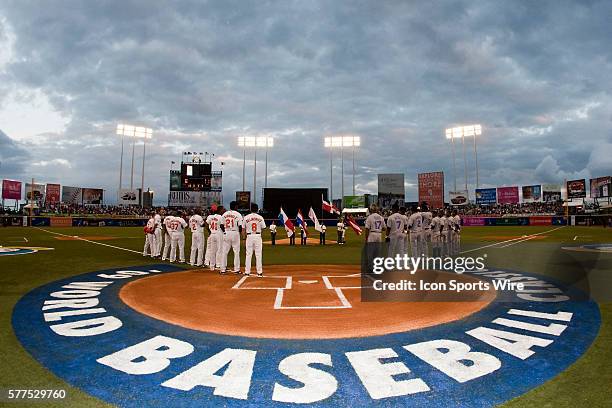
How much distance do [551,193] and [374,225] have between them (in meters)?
80.4

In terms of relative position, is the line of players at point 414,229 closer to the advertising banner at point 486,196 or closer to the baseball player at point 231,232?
the baseball player at point 231,232

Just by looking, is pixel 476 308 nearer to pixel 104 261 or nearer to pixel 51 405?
pixel 51 405

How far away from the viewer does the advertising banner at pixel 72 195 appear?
72.5 metres

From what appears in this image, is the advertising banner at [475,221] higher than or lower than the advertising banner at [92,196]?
lower

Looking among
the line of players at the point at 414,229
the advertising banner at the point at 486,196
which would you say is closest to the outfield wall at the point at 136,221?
the advertising banner at the point at 486,196

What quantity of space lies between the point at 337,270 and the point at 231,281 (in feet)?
13.0

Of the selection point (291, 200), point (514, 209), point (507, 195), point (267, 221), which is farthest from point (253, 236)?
point (507, 195)

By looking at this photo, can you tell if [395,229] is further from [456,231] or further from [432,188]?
[432,188]

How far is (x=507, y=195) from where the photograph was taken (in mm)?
76188

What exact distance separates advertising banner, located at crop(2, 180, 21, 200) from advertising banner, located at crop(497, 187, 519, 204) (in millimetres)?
92480

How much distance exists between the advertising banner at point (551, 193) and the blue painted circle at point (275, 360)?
8156cm

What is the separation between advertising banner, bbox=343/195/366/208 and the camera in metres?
72.3

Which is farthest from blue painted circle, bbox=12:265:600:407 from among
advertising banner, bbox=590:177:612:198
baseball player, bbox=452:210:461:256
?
advertising banner, bbox=590:177:612:198

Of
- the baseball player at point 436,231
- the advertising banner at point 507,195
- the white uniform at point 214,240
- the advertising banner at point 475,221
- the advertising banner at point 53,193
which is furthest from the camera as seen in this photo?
the advertising banner at point 507,195
